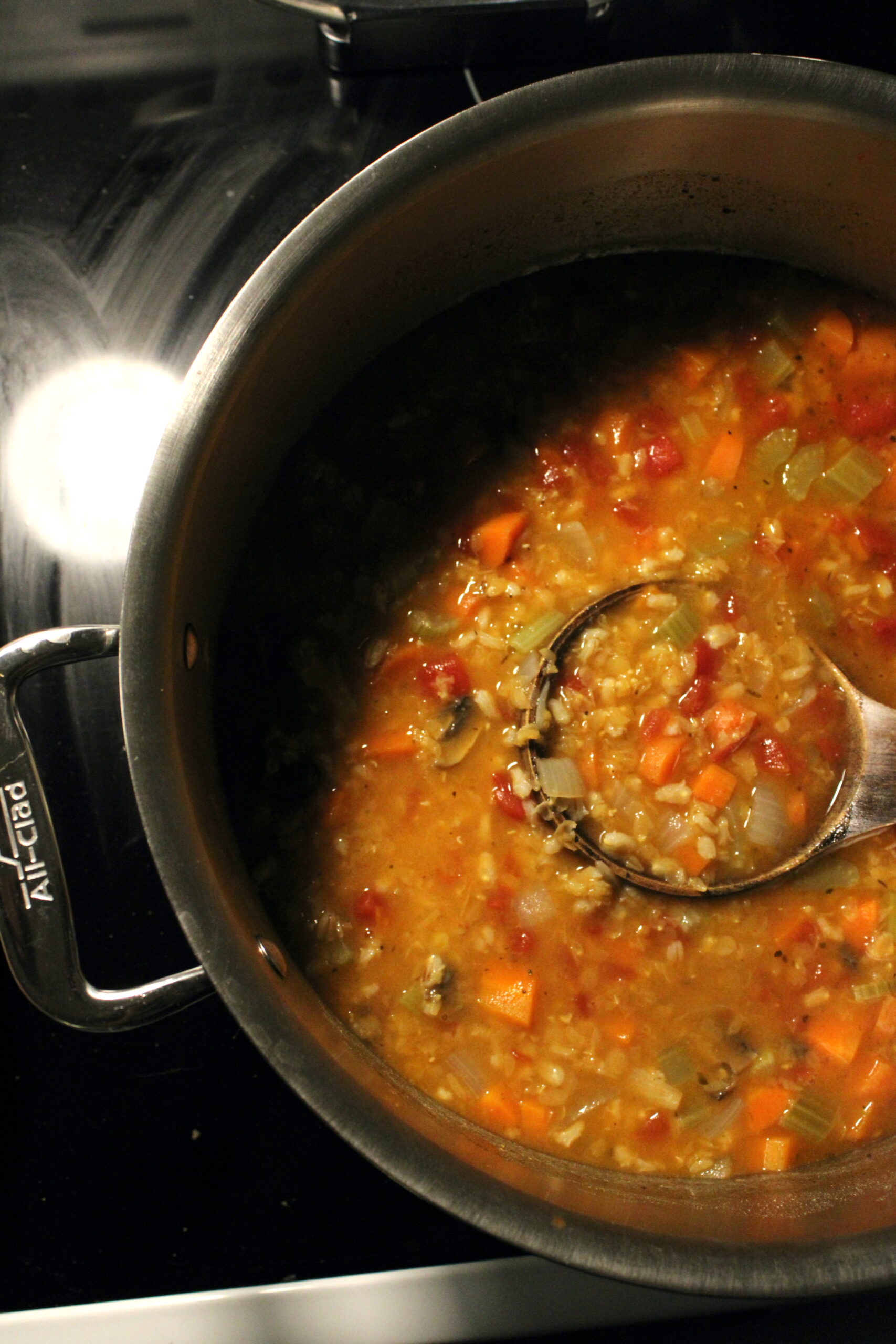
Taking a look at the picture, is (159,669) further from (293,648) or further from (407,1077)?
(407,1077)

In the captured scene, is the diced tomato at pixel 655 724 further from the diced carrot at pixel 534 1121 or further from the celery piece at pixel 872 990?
the diced carrot at pixel 534 1121

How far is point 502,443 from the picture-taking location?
2236 mm

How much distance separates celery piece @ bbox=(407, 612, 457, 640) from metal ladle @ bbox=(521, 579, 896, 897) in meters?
0.22

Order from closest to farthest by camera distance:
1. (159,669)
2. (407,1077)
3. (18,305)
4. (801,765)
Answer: (159,669) → (407,1077) → (801,765) → (18,305)

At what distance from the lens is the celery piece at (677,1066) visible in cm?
211

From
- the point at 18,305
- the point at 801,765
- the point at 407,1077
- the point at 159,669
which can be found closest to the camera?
the point at 159,669

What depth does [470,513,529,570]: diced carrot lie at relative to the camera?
7.20 ft

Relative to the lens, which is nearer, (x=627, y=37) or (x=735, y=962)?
(x=735, y=962)

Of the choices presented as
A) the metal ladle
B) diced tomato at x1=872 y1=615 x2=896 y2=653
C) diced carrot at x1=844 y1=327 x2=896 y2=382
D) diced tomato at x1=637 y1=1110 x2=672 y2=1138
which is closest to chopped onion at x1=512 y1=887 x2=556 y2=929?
the metal ladle

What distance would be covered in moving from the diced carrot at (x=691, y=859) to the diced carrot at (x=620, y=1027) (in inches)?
13.1

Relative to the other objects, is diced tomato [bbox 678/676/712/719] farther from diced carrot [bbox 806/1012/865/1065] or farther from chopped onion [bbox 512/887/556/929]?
diced carrot [bbox 806/1012/865/1065]

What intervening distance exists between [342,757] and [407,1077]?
0.68 meters

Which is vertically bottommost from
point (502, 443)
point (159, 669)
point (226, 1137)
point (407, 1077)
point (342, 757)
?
point (226, 1137)

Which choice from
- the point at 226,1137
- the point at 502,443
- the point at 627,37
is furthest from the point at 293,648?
the point at 627,37
